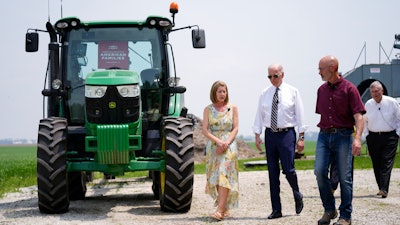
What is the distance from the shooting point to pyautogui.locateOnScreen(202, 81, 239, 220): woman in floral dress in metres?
8.43

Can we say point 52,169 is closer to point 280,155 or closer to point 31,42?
point 31,42

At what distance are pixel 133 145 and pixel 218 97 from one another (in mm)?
1633

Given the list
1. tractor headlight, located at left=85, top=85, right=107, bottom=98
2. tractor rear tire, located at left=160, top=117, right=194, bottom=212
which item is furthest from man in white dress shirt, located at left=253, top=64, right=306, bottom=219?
tractor headlight, located at left=85, top=85, right=107, bottom=98

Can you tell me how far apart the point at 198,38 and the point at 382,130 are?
350cm

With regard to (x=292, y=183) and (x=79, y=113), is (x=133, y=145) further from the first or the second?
(x=292, y=183)

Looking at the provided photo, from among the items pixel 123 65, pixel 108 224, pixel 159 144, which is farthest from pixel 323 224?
pixel 123 65

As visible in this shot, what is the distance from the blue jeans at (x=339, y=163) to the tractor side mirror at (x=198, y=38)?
3164mm

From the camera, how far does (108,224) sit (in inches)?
325

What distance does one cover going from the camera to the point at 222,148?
842cm

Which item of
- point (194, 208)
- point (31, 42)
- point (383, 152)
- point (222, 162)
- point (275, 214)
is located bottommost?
point (194, 208)

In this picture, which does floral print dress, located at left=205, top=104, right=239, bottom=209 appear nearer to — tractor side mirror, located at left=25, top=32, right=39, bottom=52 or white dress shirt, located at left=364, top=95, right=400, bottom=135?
tractor side mirror, located at left=25, top=32, right=39, bottom=52

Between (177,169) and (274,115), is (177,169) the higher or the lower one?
the lower one

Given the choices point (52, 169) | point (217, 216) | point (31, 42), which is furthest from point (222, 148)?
point (31, 42)

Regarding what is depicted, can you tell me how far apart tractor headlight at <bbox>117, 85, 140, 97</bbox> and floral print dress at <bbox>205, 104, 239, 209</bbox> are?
1.44 m
